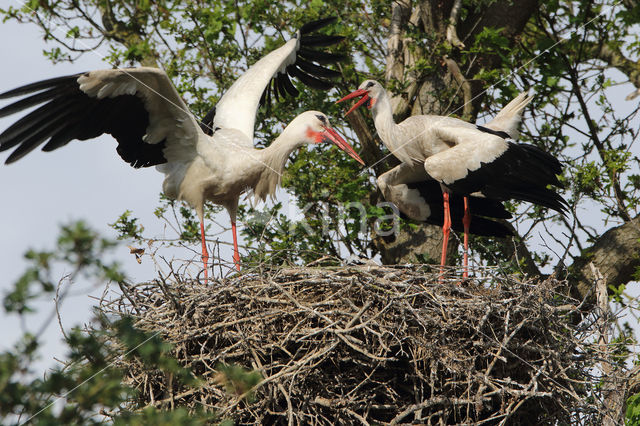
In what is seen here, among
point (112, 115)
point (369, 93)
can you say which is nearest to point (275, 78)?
Answer: point (369, 93)

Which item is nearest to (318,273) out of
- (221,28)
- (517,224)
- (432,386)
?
(432,386)

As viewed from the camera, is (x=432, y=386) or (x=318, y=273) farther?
(x=318, y=273)

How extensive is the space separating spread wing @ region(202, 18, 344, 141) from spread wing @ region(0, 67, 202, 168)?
0.70 meters

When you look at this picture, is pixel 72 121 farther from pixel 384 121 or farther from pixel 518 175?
pixel 518 175

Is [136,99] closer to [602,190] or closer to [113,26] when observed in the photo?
[113,26]

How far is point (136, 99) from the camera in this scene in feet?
20.0

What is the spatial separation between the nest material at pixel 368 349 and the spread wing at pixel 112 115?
153cm

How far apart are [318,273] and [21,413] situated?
→ 2.60 metres

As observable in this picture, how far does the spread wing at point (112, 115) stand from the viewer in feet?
18.3

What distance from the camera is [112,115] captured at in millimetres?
6121

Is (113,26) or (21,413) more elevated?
(113,26)

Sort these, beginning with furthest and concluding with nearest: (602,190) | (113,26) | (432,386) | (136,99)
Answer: (113,26), (602,190), (136,99), (432,386)

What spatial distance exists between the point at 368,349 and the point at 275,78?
4024mm

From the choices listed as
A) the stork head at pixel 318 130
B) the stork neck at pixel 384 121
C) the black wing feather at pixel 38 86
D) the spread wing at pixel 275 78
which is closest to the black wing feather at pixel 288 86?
the spread wing at pixel 275 78
